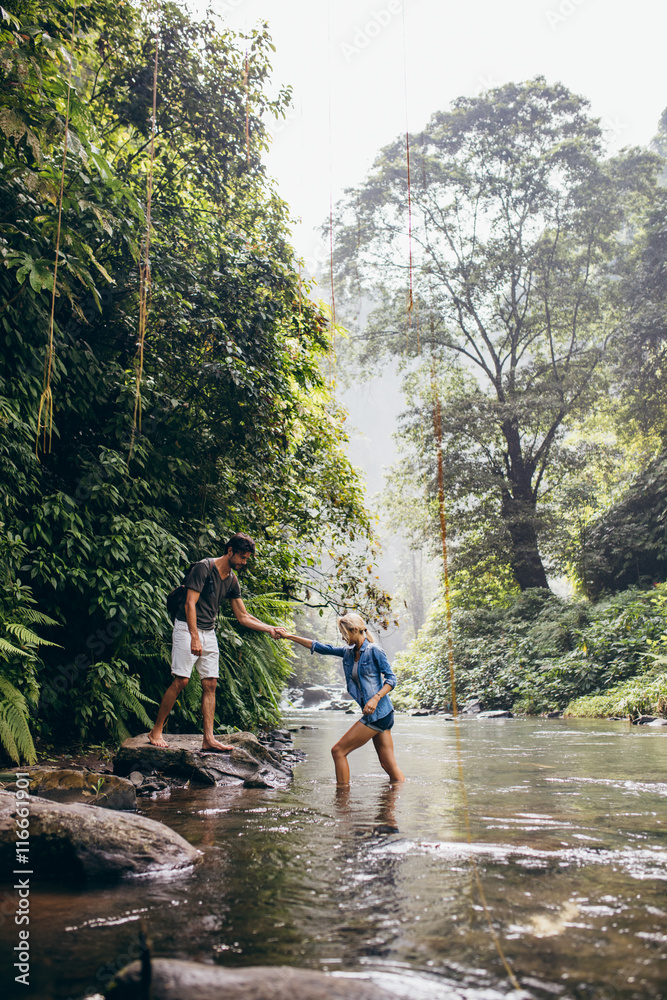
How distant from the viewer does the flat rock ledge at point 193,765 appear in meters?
5.90

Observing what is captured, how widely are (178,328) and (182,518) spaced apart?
7.84 ft

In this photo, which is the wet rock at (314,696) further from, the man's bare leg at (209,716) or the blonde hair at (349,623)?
the blonde hair at (349,623)

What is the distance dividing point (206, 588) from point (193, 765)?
1640 millimetres

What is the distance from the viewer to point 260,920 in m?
2.48

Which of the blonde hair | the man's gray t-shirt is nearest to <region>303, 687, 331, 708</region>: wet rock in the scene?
the man's gray t-shirt

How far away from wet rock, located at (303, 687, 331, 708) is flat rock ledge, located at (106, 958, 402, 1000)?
30.3 meters

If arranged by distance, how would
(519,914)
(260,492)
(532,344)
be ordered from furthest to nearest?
(532,344)
(260,492)
(519,914)

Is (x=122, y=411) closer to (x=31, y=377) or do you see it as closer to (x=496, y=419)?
(x=31, y=377)

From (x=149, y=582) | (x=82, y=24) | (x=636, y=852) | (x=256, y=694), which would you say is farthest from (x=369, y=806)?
(x=82, y=24)

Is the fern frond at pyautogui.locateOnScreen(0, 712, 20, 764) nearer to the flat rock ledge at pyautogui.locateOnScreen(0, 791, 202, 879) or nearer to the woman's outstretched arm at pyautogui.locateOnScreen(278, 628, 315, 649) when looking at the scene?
the flat rock ledge at pyautogui.locateOnScreen(0, 791, 202, 879)

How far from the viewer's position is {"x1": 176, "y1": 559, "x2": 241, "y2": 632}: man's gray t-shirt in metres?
6.44

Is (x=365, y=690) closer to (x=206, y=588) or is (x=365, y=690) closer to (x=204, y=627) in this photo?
(x=204, y=627)

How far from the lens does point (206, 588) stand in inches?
262

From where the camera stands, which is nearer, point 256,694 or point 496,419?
point 256,694
